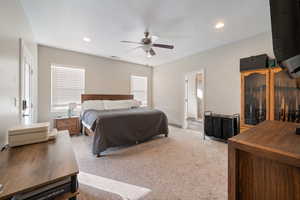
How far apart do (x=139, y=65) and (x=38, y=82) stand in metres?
3.62

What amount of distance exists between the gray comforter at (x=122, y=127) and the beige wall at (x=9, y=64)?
1.26m

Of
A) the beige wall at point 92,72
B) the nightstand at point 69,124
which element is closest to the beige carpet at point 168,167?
the nightstand at point 69,124

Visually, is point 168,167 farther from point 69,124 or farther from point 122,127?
point 69,124

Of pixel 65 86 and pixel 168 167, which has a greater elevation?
pixel 65 86

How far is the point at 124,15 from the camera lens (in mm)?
2324

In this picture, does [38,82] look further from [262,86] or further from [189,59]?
[262,86]

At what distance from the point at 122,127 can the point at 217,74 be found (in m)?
3.05

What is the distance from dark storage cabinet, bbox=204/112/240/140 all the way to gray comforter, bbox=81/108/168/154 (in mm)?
1256

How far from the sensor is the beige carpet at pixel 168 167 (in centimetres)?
171

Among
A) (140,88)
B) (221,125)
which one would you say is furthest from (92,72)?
(221,125)

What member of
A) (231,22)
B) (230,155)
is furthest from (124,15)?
(230,155)

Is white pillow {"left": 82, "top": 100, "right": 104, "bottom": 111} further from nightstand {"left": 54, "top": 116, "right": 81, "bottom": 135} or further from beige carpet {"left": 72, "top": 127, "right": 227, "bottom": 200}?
beige carpet {"left": 72, "top": 127, "right": 227, "bottom": 200}

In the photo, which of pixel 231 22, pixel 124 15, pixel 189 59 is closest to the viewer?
pixel 124 15

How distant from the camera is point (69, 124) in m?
3.86
